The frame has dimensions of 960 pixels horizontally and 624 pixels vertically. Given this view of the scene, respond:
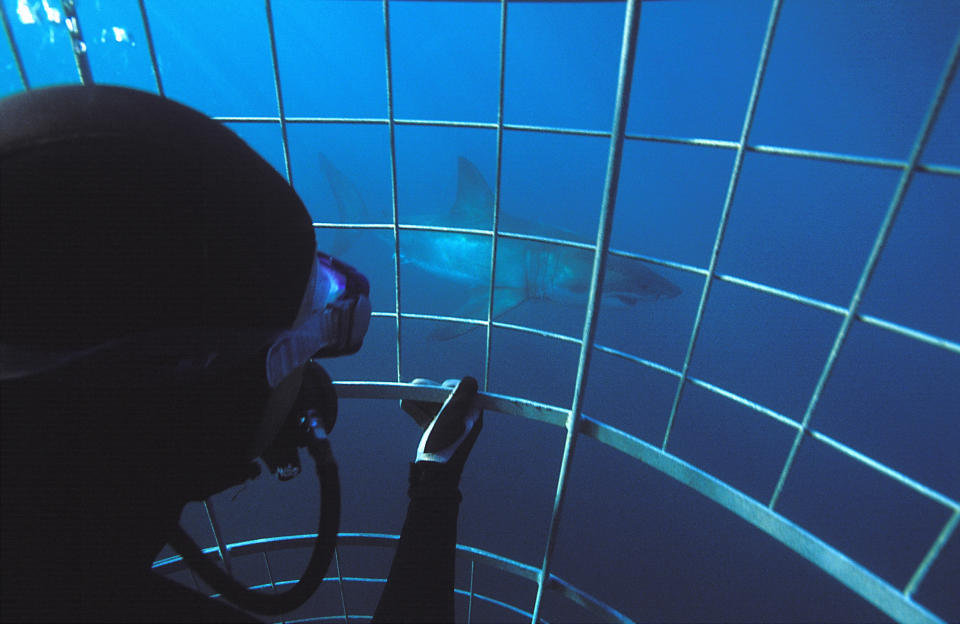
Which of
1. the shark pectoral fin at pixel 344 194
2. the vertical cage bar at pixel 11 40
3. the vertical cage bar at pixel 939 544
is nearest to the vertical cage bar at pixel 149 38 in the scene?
the vertical cage bar at pixel 11 40

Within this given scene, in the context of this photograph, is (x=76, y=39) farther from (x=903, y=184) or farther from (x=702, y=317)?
(x=903, y=184)

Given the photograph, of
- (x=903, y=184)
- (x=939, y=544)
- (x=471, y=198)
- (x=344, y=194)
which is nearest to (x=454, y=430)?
(x=939, y=544)

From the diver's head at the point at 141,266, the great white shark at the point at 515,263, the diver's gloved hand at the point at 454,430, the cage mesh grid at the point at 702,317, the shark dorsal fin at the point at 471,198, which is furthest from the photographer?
the great white shark at the point at 515,263

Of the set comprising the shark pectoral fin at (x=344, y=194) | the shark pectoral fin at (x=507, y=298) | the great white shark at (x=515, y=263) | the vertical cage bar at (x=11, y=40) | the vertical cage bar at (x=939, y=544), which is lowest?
the shark pectoral fin at (x=507, y=298)

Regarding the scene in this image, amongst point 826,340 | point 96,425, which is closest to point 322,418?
point 96,425

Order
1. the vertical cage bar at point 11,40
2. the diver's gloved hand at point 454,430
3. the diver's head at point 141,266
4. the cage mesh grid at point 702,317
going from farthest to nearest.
Answer: 1. the diver's gloved hand at point 454,430
2. the vertical cage bar at point 11,40
3. the cage mesh grid at point 702,317
4. the diver's head at point 141,266

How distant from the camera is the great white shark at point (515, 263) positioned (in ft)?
19.0

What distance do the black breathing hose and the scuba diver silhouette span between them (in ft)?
0.30

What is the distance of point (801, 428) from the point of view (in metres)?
0.97

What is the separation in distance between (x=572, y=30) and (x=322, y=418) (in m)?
43.7

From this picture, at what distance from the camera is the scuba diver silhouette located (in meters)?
0.55

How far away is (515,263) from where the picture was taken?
6.43m

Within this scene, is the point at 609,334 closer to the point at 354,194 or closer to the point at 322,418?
the point at 354,194

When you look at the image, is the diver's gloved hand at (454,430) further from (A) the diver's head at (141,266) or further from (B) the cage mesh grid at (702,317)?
(A) the diver's head at (141,266)
